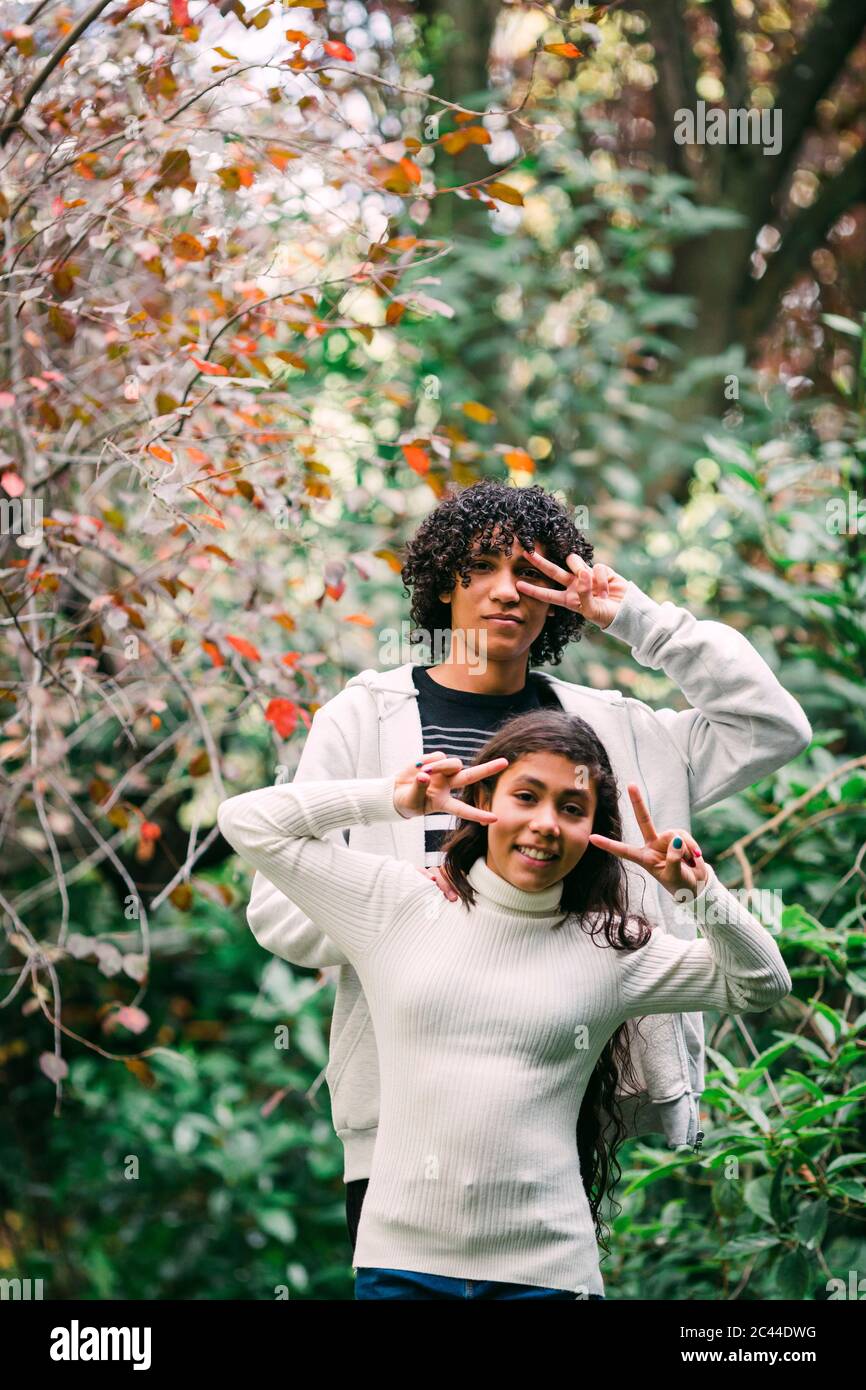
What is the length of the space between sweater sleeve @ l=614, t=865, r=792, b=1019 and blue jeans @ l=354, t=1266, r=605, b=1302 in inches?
14.0

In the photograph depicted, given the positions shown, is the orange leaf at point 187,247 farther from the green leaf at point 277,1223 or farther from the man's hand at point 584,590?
the green leaf at point 277,1223

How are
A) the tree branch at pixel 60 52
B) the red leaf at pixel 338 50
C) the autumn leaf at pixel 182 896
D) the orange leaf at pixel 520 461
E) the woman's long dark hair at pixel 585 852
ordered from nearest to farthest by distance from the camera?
the woman's long dark hair at pixel 585 852
the tree branch at pixel 60 52
the red leaf at pixel 338 50
the autumn leaf at pixel 182 896
the orange leaf at pixel 520 461

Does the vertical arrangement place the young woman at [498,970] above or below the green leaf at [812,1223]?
above

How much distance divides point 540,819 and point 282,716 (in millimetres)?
964

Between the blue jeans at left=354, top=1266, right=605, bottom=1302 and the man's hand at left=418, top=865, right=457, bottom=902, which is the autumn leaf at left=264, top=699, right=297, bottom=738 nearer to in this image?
the man's hand at left=418, top=865, right=457, bottom=902

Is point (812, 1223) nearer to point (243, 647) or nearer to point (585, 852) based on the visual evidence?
point (585, 852)

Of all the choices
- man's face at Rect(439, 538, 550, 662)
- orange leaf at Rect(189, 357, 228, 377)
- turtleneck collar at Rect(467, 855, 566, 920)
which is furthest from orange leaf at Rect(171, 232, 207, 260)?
turtleneck collar at Rect(467, 855, 566, 920)

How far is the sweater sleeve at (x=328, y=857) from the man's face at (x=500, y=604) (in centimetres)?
33

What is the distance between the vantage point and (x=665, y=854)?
182cm

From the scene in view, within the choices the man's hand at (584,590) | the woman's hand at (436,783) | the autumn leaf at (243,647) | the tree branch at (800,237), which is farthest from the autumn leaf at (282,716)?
the tree branch at (800,237)

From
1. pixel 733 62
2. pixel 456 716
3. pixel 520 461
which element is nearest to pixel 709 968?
pixel 456 716

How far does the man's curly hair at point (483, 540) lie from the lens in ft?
7.18
